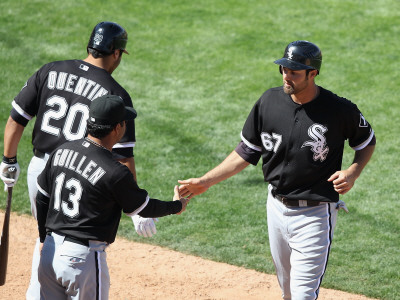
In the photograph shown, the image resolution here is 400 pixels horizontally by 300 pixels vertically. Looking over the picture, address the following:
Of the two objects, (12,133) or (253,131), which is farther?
(12,133)

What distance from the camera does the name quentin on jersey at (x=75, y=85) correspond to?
4492 mm

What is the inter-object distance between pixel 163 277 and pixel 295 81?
7.91 ft

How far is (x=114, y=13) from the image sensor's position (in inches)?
473

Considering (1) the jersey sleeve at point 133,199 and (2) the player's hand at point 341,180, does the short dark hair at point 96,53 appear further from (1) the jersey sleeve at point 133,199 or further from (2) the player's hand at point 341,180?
(2) the player's hand at point 341,180

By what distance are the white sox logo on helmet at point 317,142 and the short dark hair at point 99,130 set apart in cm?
132

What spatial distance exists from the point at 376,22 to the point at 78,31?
4.98m

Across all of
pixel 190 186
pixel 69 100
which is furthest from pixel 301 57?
pixel 69 100

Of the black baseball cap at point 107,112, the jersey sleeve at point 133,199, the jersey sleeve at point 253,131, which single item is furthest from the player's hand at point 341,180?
the black baseball cap at point 107,112

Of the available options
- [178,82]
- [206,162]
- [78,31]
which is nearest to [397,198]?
[206,162]

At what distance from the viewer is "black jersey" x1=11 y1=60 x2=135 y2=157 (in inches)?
177

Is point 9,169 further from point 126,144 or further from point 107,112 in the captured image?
point 107,112

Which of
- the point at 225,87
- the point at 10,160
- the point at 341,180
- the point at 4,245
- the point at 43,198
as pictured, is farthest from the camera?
the point at 225,87

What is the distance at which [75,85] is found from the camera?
Result: 179 inches

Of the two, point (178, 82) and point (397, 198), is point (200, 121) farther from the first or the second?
point (397, 198)
